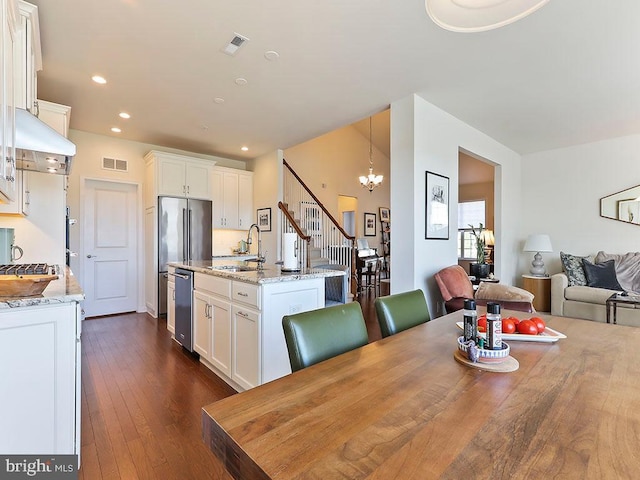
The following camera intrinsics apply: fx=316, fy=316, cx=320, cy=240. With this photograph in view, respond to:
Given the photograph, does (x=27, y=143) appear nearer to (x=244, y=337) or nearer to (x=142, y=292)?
(x=244, y=337)

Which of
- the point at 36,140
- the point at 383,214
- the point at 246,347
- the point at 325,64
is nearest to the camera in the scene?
the point at 36,140

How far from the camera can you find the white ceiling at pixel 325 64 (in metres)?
2.34

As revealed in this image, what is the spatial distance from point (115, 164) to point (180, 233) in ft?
4.89

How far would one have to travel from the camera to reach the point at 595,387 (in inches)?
39.0

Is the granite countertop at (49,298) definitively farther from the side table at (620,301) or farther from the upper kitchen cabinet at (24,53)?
the side table at (620,301)

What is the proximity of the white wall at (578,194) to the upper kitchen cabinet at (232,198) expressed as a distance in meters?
5.42

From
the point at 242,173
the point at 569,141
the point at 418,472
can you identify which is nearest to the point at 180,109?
the point at 242,173

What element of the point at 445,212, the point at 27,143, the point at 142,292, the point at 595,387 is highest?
the point at 27,143

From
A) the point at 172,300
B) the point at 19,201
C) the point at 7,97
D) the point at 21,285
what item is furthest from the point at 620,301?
the point at 19,201

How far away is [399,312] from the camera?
1.77m

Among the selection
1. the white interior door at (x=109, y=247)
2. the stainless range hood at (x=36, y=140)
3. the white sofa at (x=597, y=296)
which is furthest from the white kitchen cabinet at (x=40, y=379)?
the white sofa at (x=597, y=296)

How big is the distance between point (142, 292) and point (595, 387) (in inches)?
231

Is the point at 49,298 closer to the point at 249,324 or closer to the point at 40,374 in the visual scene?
the point at 40,374

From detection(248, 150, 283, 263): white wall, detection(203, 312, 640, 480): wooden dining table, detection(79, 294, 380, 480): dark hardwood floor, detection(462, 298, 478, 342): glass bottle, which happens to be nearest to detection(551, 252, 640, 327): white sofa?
detection(79, 294, 380, 480): dark hardwood floor
